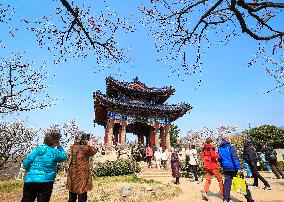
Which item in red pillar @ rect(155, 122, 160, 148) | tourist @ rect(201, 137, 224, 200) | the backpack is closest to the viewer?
the backpack

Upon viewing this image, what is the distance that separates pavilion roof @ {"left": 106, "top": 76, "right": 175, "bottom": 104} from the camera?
27062 millimetres

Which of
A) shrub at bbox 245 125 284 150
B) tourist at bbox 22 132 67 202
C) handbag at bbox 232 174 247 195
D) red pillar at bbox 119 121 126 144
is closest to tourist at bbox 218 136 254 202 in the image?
handbag at bbox 232 174 247 195

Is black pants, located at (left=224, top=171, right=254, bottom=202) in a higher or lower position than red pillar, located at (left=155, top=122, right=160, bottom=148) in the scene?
lower

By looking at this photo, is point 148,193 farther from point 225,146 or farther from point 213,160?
point 225,146

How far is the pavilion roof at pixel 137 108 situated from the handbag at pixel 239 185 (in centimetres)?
1934

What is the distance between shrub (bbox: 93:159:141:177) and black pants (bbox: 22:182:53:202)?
11045mm

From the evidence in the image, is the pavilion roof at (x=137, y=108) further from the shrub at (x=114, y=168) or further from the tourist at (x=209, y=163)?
the tourist at (x=209, y=163)

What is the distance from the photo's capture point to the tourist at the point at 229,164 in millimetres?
5871

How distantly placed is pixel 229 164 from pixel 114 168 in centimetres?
973

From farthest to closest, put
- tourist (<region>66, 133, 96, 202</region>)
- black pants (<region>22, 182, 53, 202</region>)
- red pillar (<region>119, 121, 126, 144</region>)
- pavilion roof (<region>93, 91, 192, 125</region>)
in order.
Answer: pavilion roof (<region>93, 91, 192, 125</region>), red pillar (<region>119, 121, 126, 144</region>), tourist (<region>66, 133, 96, 202</region>), black pants (<region>22, 182, 53, 202</region>)

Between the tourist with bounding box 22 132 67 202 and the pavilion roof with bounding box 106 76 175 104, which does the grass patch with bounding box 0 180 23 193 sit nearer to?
the pavilion roof with bounding box 106 76 175 104

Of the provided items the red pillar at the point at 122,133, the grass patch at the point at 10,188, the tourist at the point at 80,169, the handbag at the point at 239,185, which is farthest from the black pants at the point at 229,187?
the red pillar at the point at 122,133

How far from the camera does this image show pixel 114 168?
48.0ft

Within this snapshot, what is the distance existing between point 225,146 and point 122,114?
19.7 m
